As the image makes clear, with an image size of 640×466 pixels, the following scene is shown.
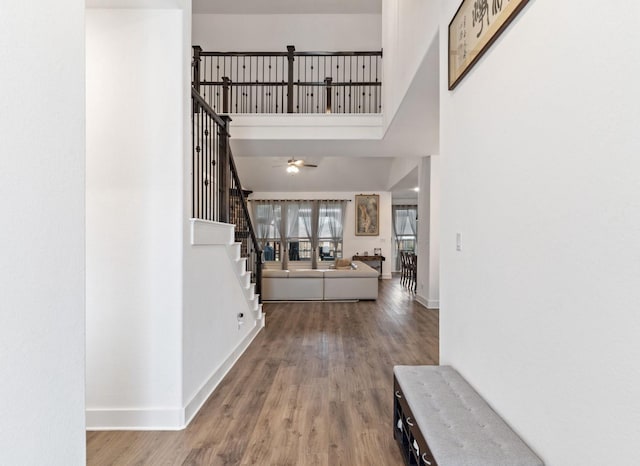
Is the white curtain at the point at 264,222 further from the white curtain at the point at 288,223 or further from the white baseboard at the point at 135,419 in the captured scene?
the white baseboard at the point at 135,419

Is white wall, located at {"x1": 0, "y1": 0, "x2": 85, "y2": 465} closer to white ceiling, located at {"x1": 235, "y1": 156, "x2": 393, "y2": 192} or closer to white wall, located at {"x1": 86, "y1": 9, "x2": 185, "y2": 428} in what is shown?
white wall, located at {"x1": 86, "y1": 9, "x2": 185, "y2": 428}

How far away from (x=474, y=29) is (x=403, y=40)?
2344mm

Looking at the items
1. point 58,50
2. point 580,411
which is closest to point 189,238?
point 58,50

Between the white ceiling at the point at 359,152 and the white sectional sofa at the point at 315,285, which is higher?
the white ceiling at the point at 359,152

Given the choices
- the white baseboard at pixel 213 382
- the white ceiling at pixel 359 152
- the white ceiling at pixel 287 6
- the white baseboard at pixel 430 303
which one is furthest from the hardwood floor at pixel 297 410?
the white ceiling at pixel 287 6

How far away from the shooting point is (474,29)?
1.92 metres

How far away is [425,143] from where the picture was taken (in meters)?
5.83

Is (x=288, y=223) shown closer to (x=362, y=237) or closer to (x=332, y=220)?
(x=332, y=220)

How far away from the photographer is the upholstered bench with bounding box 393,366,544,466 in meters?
1.34

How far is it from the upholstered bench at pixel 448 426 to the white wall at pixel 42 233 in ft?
4.22

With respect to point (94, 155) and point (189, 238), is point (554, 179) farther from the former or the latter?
point (94, 155)

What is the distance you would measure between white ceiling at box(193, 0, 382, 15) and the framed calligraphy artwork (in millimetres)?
6310

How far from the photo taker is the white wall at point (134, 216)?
2.48 meters

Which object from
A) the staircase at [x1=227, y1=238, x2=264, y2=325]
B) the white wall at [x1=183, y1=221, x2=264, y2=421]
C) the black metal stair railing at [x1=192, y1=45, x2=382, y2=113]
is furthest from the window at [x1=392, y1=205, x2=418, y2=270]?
the white wall at [x1=183, y1=221, x2=264, y2=421]
